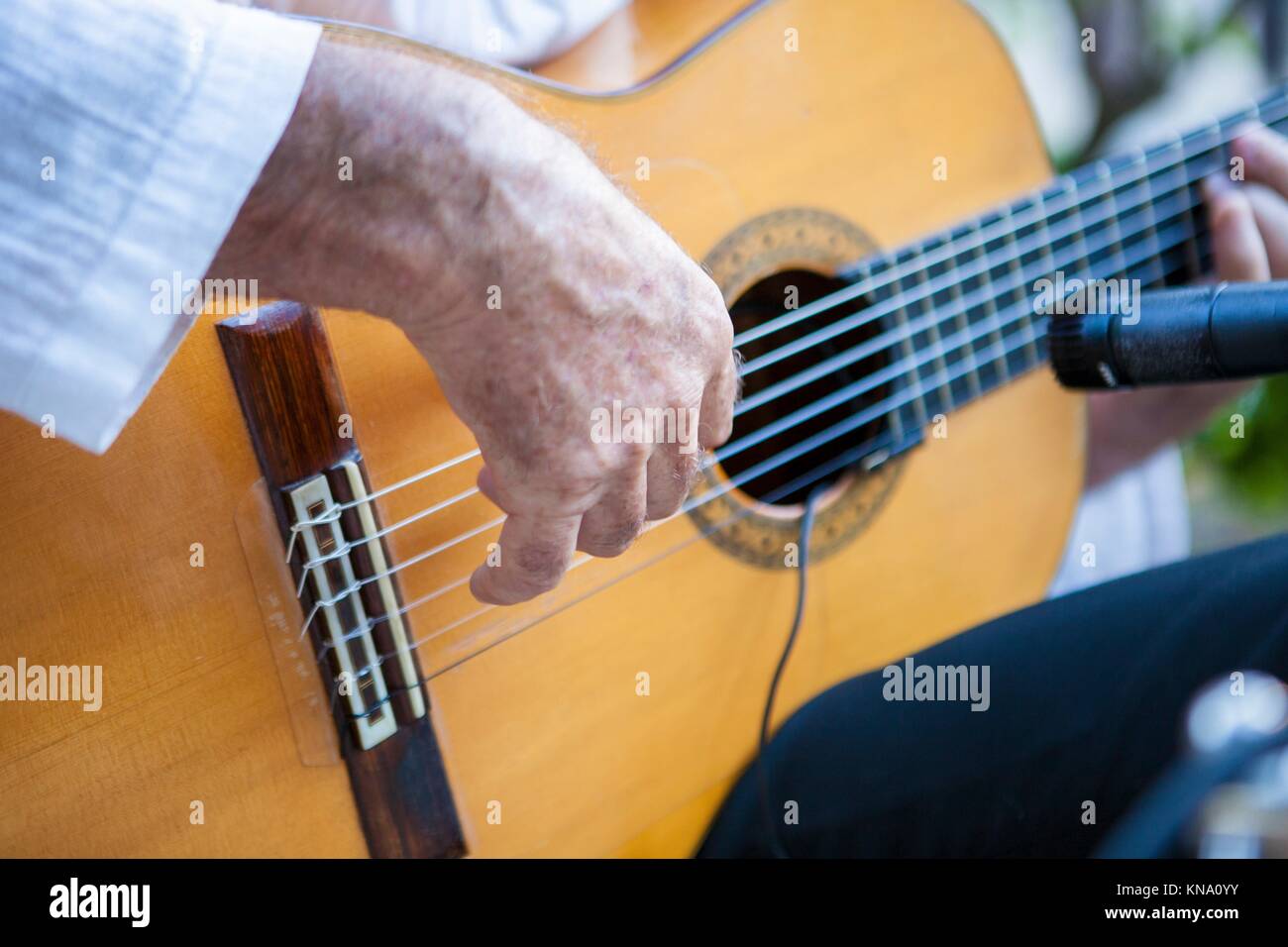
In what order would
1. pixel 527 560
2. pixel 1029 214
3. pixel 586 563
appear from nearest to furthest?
1. pixel 527 560
2. pixel 586 563
3. pixel 1029 214

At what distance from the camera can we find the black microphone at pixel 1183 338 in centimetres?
61

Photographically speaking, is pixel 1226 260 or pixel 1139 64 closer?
pixel 1226 260

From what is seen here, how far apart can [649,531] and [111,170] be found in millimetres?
440

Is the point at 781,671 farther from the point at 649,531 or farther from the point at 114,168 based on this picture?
the point at 114,168

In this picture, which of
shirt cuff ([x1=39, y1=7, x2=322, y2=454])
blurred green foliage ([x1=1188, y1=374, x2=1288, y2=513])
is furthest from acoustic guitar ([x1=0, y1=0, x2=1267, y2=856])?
blurred green foliage ([x1=1188, y1=374, x2=1288, y2=513])

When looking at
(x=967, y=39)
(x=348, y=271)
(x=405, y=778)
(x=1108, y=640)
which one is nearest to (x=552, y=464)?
(x=348, y=271)

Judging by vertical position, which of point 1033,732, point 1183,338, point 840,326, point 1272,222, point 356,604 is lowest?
point 1033,732

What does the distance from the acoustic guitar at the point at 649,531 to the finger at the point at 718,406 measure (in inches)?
4.6

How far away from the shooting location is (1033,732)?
82 cm

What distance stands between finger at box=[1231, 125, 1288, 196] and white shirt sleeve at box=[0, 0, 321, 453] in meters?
0.93

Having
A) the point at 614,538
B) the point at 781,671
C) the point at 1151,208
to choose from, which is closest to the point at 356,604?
the point at 614,538

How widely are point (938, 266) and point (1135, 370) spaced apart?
0.30 meters

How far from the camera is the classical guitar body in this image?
576 mm

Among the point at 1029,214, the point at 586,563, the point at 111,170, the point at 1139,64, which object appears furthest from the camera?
the point at 1139,64
